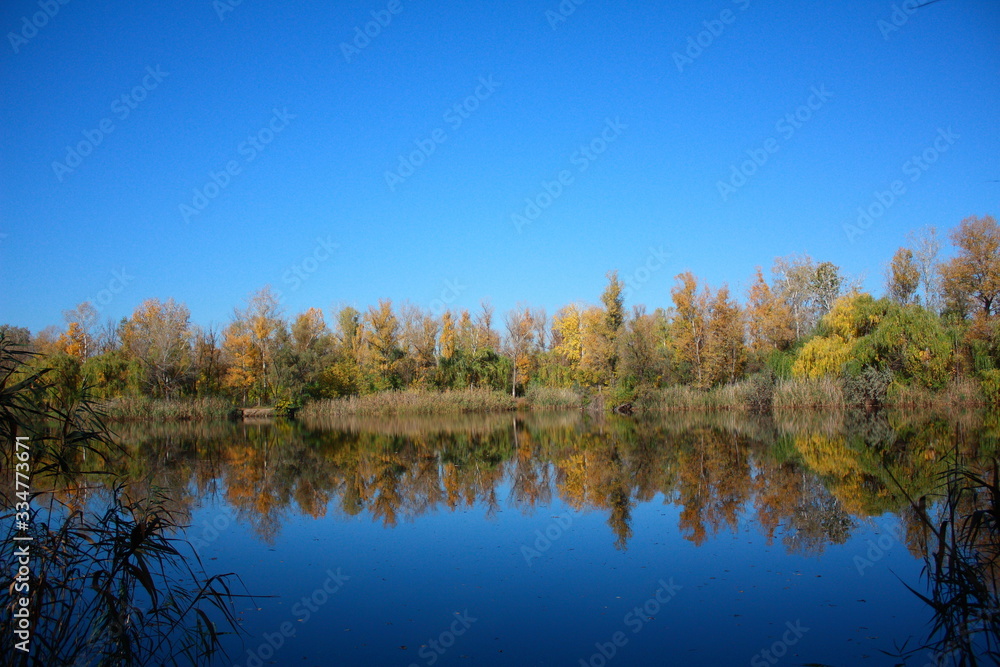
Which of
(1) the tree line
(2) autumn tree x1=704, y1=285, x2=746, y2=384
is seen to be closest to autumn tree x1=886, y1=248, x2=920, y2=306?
(1) the tree line

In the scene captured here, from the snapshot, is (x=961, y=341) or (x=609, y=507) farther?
(x=961, y=341)

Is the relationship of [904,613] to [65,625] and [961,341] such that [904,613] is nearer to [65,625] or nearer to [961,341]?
[65,625]

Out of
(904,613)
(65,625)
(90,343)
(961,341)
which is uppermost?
(90,343)

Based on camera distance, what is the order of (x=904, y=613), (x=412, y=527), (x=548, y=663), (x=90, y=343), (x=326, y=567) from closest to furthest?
→ (x=548, y=663)
(x=904, y=613)
(x=326, y=567)
(x=412, y=527)
(x=90, y=343)

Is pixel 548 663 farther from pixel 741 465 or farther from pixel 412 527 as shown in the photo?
pixel 741 465

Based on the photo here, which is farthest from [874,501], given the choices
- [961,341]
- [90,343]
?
[90,343]

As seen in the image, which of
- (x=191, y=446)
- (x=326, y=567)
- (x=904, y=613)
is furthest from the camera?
(x=191, y=446)

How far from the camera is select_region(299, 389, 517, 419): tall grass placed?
31359 millimetres

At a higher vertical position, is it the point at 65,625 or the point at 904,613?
the point at 65,625

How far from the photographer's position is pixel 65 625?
3.89 metres

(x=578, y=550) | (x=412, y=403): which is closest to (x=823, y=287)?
(x=412, y=403)

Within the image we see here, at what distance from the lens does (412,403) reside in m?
31.2

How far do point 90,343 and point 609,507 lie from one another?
4141cm

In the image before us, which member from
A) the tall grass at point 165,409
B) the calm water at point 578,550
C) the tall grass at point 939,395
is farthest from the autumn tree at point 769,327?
the tall grass at point 165,409
